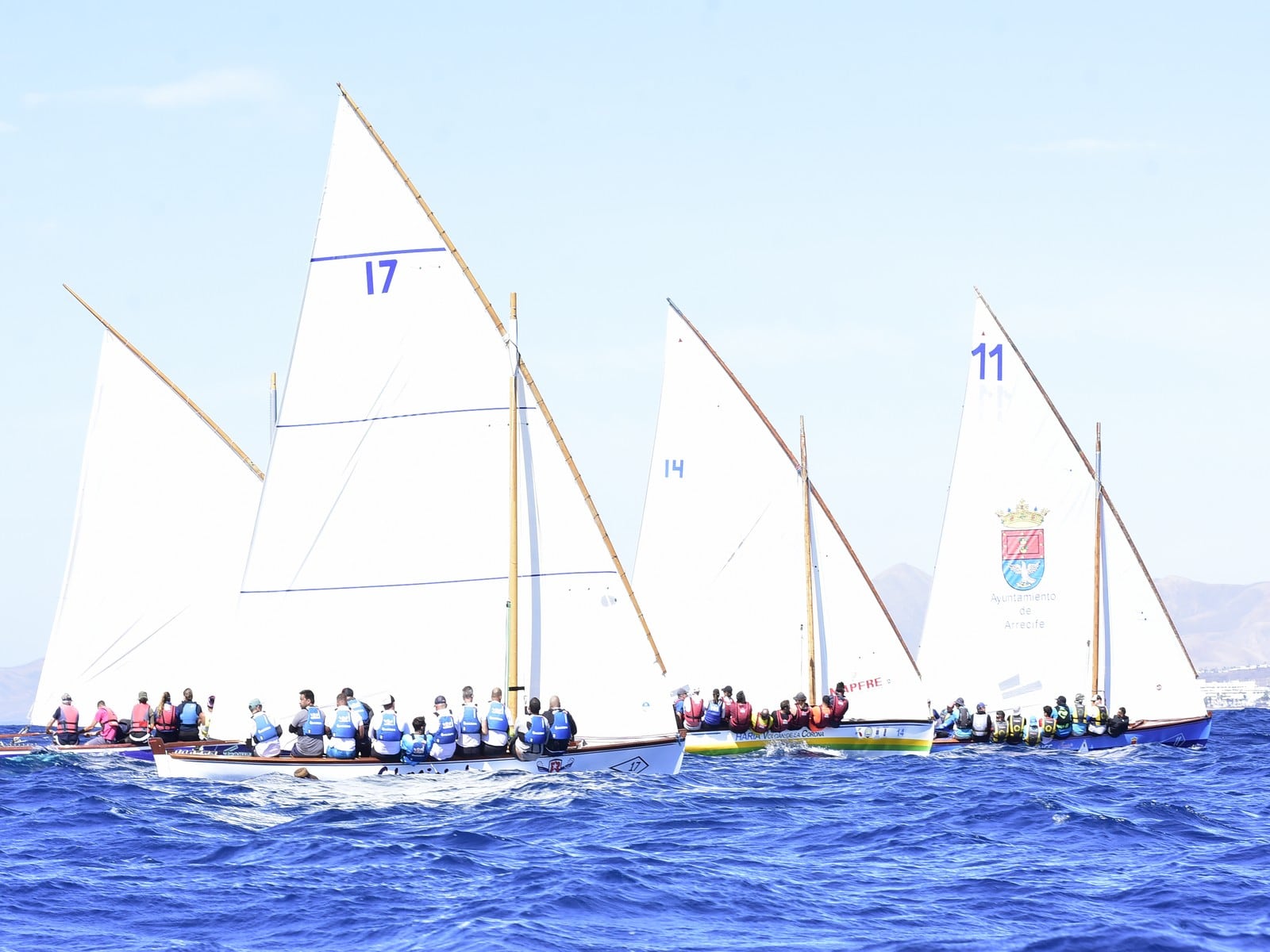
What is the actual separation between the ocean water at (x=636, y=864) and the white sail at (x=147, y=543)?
39.5ft

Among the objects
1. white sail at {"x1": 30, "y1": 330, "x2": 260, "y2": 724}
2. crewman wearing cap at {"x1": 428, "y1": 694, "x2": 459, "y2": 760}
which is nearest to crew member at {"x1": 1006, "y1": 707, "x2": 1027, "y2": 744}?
crewman wearing cap at {"x1": 428, "y1": 694, "x2": 459, "y2": 760}

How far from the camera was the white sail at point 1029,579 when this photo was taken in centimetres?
5744

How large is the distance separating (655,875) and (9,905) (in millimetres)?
9891

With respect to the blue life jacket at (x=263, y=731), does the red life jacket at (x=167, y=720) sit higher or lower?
higher

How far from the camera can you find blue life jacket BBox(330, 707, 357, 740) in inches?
1455

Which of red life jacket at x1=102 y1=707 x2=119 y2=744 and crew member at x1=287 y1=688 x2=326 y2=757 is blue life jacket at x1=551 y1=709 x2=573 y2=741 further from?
red life jacket at x1=102 y1=707 x2=119 y2=744

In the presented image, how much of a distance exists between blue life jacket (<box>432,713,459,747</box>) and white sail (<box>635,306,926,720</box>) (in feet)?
62.9

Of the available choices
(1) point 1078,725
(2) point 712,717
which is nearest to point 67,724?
(2) point 712,717

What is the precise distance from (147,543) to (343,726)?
2018cm

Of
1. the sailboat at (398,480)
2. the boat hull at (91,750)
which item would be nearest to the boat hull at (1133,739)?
the sailboat at (398,480)

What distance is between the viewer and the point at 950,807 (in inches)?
1401

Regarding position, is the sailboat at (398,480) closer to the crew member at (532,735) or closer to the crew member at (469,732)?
the crew member at (532,735)

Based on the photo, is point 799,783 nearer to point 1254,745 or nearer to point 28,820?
point 28,820

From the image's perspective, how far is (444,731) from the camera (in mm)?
36656
